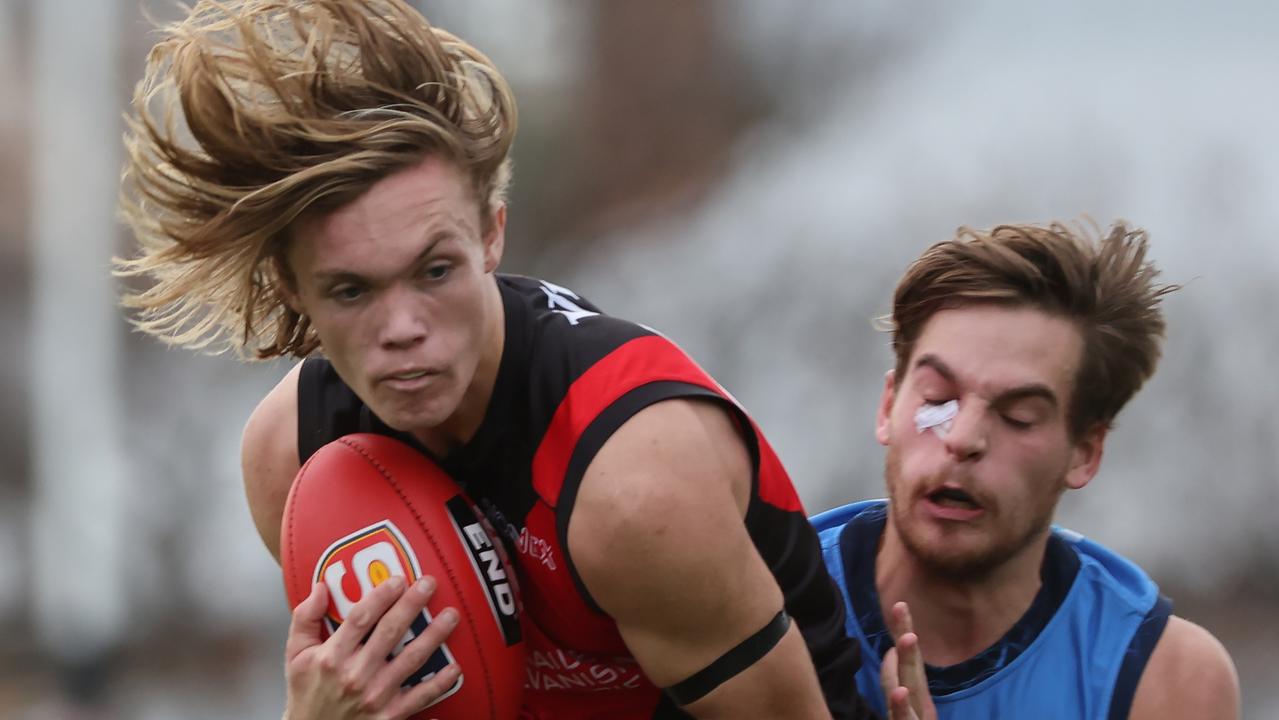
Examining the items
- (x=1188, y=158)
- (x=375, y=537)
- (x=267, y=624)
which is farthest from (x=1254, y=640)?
(x=375, y=537)

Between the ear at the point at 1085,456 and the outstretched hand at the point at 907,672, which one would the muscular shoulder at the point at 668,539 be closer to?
the outstretched hand at the point at 907,672

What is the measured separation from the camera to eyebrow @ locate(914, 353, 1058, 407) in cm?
371

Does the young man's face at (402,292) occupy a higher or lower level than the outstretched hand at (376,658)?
higher

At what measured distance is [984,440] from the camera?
3662mm

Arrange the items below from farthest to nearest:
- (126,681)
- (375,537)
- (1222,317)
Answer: (126,681) < (1222,317) < (375,537)

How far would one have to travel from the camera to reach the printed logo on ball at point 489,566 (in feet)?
10.8

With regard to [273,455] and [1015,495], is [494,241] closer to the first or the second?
[273,455]

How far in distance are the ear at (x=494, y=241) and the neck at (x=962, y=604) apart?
1134 mm

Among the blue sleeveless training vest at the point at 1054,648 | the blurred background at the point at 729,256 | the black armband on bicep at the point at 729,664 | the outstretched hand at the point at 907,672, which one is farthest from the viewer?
the blurred background at the point at 729,256

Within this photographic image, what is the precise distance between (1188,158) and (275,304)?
7.32m

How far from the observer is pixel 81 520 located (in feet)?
38.0

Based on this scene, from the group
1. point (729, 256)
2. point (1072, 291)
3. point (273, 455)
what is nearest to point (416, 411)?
point (273, 455)

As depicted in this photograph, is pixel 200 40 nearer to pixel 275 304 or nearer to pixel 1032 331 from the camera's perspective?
pixel 275 304

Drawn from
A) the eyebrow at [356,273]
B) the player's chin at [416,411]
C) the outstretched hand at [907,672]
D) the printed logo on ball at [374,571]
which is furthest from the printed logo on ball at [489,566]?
the outstretched hand at [907,672]
